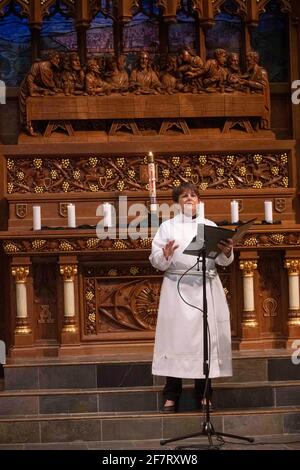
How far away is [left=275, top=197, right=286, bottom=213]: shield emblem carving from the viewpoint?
31.9 ft

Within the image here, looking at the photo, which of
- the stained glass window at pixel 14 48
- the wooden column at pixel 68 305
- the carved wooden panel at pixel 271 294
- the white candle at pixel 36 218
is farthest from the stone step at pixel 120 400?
the stained glass window at pixel 14 48

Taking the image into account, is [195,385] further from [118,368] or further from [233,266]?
[233,266]

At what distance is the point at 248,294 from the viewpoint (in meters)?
9.20

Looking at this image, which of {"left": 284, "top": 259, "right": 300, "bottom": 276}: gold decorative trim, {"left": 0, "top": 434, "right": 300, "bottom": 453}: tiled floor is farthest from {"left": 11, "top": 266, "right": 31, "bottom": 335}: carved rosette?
{"left": 284, "top": 259, "right": 300, "bottom": 276}: gold decorative trim

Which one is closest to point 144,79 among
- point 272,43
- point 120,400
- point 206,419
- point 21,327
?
point 272,43

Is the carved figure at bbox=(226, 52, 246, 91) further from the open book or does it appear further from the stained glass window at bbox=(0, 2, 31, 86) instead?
the open book

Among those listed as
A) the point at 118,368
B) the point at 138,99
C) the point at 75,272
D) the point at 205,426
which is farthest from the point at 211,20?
the point at 205,426

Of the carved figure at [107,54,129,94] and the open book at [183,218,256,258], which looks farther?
the carved figure at [107,54,129,94]

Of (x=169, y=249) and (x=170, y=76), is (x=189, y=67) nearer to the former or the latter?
(x=170, y=76)

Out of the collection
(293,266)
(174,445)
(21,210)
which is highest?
(21,210)

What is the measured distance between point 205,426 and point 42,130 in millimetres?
3679

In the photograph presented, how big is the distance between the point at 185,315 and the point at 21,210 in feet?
7.68

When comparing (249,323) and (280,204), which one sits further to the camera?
(280,204)

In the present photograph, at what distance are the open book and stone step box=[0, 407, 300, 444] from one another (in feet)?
4.18
